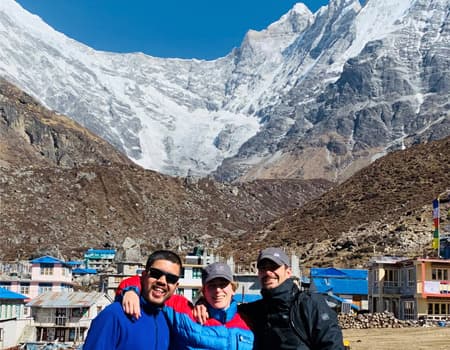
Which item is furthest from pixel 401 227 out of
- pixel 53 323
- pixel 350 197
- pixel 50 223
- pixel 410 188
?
pixel 50 223

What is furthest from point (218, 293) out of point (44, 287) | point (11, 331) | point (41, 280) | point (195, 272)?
point (44, 287)

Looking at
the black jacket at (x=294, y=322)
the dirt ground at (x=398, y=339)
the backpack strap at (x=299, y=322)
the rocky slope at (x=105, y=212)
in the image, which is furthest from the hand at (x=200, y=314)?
the rocky slope at (x=105, y=212)

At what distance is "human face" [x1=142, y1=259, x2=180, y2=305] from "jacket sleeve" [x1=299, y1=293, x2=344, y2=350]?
1459 millimetres

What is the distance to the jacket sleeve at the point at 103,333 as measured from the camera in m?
6.94

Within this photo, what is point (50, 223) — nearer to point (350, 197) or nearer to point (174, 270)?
point (350, 197)

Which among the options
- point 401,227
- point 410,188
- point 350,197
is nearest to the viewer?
point 401,227

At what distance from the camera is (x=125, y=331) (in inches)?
282

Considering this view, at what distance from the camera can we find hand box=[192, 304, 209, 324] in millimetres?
7941

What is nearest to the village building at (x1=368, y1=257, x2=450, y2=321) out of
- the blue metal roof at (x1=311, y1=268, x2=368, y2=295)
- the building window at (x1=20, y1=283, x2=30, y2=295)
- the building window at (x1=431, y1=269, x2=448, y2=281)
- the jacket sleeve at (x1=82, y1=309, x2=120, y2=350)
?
the building window at (x1=431, y1=269, x2=448, y2=281)

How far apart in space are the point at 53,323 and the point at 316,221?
62.7m

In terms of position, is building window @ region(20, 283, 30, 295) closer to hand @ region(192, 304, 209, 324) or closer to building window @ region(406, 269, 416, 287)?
building window @ region(406, 269, 416, 287)

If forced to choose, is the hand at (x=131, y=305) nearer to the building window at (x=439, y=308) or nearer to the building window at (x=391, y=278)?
the building window at (x=439, y=308)

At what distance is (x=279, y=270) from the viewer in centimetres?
850

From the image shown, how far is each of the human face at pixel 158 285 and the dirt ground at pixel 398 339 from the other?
75.0 ft
